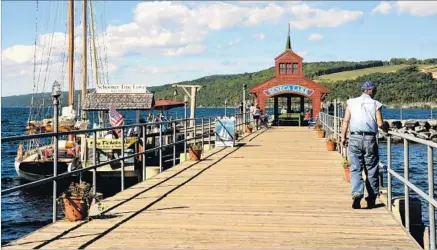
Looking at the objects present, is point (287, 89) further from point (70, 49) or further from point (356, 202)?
point (356, 202)

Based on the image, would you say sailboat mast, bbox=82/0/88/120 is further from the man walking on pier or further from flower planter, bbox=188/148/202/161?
the man walking on pier

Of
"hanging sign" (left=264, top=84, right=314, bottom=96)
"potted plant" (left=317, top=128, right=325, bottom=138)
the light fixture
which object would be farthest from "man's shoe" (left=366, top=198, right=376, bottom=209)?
"hanging sign" (left=264, top=84, right=314, bottom=96)

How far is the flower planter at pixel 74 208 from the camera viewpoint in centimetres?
763

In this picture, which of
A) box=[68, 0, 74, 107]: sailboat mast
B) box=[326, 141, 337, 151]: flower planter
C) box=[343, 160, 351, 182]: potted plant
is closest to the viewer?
box=[343, 160, 351, 182]: potted plant

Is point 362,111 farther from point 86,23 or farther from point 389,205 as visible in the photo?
point 86,23

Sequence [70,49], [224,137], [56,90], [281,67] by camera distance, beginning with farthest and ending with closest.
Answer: [281,67] < [70,49] < [224,137] < [56,90]

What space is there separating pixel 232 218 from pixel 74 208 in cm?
199

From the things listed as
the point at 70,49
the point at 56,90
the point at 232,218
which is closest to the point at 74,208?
the point at 232,218

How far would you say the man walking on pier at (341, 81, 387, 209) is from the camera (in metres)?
8.66

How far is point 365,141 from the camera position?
867cm

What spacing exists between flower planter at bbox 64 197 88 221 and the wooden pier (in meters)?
0.14

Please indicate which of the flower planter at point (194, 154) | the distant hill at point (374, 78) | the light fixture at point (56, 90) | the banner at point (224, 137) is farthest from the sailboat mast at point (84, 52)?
the distant hill at point (374, 78)

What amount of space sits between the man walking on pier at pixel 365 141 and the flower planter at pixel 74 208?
3.71 meters

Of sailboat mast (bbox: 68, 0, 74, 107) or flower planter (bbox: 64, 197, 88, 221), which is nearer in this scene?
flower planter (bbox: 64, 197, 88, 221)
